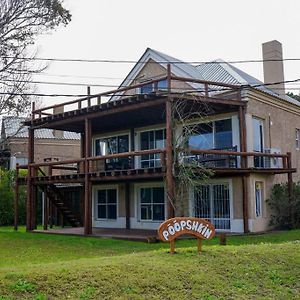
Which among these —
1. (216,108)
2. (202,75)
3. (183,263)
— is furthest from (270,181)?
(183,263)

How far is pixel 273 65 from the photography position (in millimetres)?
25562

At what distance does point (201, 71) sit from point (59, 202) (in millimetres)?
10202

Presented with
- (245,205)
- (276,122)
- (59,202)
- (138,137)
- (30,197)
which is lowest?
(245,205)

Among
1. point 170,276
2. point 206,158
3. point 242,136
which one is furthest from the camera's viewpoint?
point 206,158

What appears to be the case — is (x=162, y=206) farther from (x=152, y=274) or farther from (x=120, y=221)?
(x=152, y=274)

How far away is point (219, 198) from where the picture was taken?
21.1 m

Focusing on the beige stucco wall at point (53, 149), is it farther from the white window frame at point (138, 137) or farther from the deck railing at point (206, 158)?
the deck railing at point (206, 158)

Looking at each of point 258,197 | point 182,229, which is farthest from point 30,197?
point 182,229

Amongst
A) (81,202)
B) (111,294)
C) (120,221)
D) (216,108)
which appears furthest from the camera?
(81,202)

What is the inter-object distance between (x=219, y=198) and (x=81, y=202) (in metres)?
9.67

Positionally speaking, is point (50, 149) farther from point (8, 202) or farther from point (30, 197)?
point (30, 197)

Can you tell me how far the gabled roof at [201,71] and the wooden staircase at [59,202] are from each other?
683 cm

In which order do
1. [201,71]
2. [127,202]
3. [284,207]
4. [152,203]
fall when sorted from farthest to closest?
[201,71]
[127,202]
[152,203]
[284,207]

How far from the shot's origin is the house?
18.6 meters
